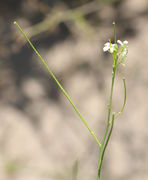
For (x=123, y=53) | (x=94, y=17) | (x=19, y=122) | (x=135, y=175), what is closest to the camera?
(x=123, y=53)

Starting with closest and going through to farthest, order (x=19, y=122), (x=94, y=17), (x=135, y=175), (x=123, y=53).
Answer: (x=123, y=53), (x=135, y=175), (x=19, y=122), (x=94, y=17)

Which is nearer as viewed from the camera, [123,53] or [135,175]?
[123,53]

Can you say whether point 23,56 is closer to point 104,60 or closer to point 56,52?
point 56,52

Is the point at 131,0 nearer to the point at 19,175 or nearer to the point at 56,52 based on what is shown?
the point at 56,52

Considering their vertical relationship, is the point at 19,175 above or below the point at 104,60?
below

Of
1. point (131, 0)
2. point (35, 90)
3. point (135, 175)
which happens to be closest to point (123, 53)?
point (135, 175)

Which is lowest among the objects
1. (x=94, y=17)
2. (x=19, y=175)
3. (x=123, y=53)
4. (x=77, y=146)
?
(x=123, y=53)
